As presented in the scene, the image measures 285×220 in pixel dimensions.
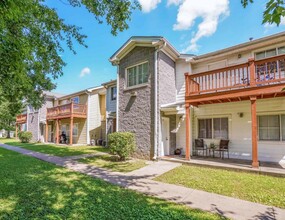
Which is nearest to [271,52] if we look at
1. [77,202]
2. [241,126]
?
[241,126]

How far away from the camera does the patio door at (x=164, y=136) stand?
10.5m

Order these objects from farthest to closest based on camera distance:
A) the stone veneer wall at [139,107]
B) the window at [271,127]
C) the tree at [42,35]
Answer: the stone veneer wall at [139,107]
the window at [271,127]
the tree at [42,35]

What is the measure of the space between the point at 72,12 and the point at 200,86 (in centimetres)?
774

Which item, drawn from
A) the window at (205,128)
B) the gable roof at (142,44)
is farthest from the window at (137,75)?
the window at (205,128)

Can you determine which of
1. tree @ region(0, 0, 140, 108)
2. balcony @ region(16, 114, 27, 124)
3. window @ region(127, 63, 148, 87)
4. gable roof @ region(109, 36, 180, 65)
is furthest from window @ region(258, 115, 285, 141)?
balcony @ region(16, 114, 27, 124)

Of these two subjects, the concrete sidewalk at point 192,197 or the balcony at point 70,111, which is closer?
the concrete sidewalk at point 192,197

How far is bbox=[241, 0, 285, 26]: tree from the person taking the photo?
6.72 ft

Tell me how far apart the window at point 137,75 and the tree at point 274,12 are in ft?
29.4

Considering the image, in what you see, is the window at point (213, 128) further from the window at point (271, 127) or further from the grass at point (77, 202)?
the grass at point (77, 202)

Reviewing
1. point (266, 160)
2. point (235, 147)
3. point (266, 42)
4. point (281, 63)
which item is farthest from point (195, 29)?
point (266, 160)

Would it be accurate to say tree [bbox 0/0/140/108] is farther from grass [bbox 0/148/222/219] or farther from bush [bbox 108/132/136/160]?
bush [bbox 108/132/136/160]

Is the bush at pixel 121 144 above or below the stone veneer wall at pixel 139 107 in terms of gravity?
below

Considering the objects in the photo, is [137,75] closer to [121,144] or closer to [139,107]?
[139,107]

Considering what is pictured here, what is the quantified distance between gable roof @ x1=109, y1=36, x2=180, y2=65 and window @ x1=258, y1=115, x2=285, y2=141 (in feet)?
20.7
